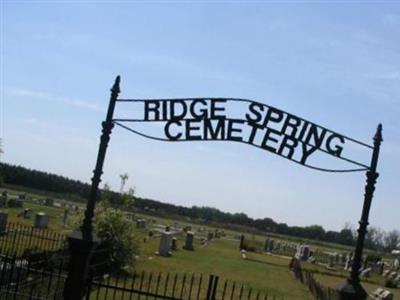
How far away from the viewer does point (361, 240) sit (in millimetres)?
7426

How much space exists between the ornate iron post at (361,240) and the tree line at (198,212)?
94922mm

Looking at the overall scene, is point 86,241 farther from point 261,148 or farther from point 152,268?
point 152,268

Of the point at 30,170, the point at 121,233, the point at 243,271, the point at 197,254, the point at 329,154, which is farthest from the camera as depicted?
the point at 30,170

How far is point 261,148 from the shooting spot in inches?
308

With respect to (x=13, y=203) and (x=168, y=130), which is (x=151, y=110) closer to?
(x=168, y=130)

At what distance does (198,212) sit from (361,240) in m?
125

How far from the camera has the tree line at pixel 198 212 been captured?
107m

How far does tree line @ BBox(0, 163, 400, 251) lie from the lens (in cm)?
10738

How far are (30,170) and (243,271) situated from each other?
9826 cm

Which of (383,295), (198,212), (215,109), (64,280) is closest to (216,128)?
(215,109)

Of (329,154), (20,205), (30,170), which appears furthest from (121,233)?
(30,170)

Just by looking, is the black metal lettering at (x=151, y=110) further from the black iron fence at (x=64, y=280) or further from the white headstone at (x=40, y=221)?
the white headstone at (x=40, y=221)

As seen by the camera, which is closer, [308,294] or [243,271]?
[308,294]

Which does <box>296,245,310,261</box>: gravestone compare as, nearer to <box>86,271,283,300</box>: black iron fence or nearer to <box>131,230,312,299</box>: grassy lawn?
<box>131,230,312,299</box>: grassy lawn
